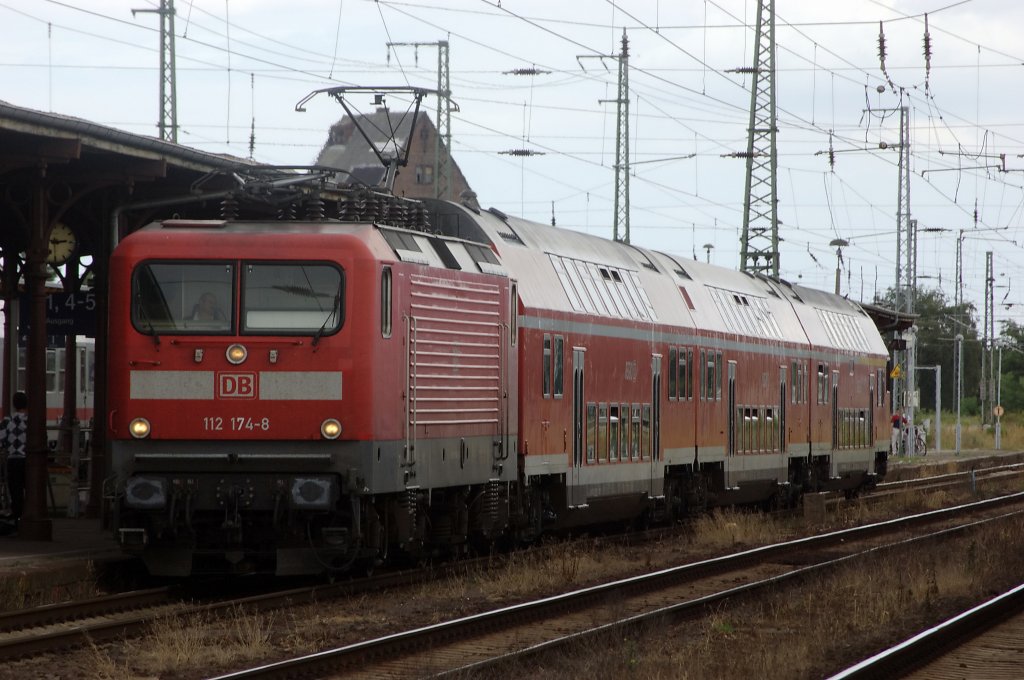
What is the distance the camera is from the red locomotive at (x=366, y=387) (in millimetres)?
13945

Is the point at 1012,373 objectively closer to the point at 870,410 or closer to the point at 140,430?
the point at 870,410

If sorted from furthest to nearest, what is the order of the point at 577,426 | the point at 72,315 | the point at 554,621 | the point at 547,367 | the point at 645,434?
the point at 645,434, the point at 72,315, the point at 577,426, the point at 547,367, the point at 554,621

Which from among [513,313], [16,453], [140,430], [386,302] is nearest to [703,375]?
[513,313]

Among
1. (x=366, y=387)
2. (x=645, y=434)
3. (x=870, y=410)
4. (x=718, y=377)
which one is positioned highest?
(x=718, y=377)

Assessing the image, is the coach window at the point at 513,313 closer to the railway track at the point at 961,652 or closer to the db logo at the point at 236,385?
the db logo at the point at 236,385

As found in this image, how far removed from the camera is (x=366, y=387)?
14.0 metres

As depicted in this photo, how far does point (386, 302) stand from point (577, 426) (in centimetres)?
530

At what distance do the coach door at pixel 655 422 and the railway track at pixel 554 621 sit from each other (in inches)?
81.5

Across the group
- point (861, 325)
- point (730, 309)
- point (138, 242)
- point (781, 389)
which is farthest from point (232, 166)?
point (861, 325)

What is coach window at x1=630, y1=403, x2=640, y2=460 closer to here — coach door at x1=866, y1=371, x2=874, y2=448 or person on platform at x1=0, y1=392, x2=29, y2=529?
person on platform at x1=0, y1=392, x2=29, y2=529

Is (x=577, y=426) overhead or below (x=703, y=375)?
below

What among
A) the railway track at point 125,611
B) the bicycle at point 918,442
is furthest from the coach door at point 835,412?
the bicycle at point 918,442

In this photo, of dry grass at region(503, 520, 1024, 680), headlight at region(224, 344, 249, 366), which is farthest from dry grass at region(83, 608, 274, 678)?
headlight at region(224, 344, 249, 366)

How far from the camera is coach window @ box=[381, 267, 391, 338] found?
14289 millimetres
